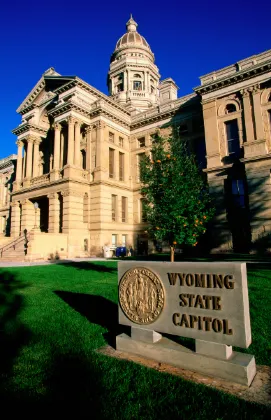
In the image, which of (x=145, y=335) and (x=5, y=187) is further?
(x=5, y=187)

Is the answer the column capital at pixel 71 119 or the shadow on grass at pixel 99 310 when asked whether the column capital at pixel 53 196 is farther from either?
the shadow on grass at pixel 99 310

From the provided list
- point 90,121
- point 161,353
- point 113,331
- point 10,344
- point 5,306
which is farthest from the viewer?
point 90,121

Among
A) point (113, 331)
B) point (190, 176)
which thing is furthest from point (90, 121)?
point (113, 331)

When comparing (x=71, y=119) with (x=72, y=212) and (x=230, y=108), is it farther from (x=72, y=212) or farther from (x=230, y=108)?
A: (x=230, y=108)

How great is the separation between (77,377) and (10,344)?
6.15ft

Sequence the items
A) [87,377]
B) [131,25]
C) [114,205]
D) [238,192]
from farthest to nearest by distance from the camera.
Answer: [131,25] < [114,205] < [238,192] < [87,377]

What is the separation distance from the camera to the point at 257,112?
2220cm

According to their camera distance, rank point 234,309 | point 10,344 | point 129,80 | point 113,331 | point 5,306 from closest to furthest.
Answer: point 234,309
point 10,344
point 113,331
point 5,306
point 129,80

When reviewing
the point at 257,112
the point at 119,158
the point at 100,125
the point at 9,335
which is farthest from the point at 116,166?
the point at 9,335

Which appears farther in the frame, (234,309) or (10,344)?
(10,344)

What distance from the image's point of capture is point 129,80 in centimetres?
4659

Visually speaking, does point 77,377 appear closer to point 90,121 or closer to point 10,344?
point 10,344

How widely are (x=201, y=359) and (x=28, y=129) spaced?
35047 millimetres

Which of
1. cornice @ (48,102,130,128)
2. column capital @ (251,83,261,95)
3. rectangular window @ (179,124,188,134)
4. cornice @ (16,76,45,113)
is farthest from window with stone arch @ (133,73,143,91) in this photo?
column capital @ (251,83,261,95)
